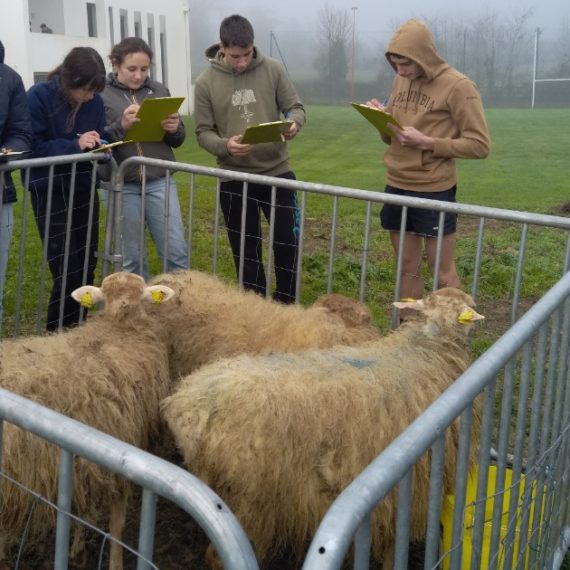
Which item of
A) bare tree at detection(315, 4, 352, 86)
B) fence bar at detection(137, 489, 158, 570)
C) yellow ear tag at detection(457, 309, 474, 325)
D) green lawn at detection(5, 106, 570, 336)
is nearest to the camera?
fence bar at detection(137, 489, 158, 570)

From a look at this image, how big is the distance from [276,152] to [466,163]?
12.5 meters

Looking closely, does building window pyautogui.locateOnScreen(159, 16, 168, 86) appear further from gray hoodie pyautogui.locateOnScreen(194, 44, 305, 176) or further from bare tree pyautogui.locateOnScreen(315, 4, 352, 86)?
gray hoodie pyautogui.locateOnScreen(194, 44, 305, 176)

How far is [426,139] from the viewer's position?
4.32 m

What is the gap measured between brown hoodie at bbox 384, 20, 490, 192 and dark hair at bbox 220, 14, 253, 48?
2.93 ft

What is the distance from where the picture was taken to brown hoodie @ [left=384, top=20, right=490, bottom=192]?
14.1ft

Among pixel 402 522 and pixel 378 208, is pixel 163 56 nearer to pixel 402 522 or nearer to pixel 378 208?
pixel 378 208

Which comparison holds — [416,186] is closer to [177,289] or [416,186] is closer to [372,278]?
[177,289]

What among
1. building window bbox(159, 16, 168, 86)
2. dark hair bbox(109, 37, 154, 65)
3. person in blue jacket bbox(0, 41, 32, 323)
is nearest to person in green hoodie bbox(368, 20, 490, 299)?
dark hair bbox(109, 37, 154, 65)

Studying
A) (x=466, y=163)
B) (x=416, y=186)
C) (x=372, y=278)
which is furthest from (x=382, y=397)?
(x=466, y=163)

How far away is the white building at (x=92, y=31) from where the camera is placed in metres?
23.3

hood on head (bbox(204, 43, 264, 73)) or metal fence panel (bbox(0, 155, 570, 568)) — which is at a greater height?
hood on head (bbox(204, 43, 264, 73))

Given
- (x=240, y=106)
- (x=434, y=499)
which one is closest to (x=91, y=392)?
(x=434, y=499)

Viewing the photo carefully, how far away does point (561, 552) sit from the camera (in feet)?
9.75

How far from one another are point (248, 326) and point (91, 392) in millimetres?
929
